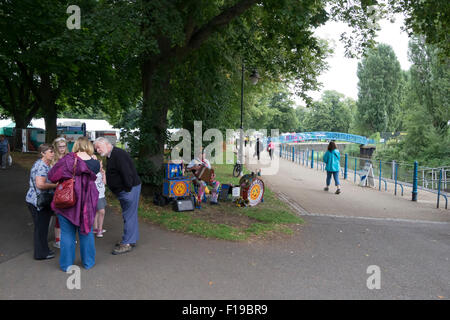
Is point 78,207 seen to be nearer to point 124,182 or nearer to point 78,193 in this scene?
point 78,193

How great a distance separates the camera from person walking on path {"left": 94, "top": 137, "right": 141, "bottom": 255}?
5.21m

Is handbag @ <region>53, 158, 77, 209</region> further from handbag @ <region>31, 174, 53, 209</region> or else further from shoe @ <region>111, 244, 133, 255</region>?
shoe @ <region>111, 244, 133, 255</region>

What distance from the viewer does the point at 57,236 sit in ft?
18.5

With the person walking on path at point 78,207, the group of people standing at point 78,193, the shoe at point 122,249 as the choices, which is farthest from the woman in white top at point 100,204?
the person walking on path at point 78,207

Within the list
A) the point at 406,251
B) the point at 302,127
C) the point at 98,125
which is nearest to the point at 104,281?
the point at 406,251

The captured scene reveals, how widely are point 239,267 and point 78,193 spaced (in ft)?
7.69

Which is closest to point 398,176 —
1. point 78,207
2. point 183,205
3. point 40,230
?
point 183,205

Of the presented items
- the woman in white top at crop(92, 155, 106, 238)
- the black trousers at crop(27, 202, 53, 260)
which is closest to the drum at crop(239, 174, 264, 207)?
the woman in white top at crop(92, 155, 106, 238)

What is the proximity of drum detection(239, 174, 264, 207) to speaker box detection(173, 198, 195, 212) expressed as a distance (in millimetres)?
1571

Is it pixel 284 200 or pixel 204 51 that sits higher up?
pixel 204 51

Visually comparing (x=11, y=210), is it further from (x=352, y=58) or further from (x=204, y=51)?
(x=352, y=58)

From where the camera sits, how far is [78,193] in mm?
4496

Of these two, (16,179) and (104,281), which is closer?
(104,281)
